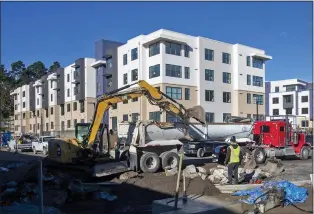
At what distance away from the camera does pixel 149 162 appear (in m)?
19.3

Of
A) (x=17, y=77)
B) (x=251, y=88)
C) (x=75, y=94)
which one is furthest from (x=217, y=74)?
(x=17, y=77)

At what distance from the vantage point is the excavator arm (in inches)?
735

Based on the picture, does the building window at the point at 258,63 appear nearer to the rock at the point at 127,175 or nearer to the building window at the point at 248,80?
the building window at the point at 248,80

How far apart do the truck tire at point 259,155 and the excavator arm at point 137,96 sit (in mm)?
3606

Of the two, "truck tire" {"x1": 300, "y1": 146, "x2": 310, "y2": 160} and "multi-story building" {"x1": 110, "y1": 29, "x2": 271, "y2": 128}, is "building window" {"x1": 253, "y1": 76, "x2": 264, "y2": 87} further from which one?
"truck tire" {"x1": 300, "y1": 146, "x2": 310, "y2": 160}

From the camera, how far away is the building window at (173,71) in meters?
50.6

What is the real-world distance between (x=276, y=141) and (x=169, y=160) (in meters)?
8.61

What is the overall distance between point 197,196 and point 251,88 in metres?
52.5

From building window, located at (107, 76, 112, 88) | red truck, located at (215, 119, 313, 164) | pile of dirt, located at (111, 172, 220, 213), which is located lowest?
pile of dirt, located at (111, 172, 220, 213)

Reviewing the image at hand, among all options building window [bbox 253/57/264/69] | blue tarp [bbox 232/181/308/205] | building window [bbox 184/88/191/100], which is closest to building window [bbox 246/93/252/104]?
building window [bbox 253/57/264/69]

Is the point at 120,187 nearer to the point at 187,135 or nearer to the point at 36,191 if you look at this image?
the point at 36,191

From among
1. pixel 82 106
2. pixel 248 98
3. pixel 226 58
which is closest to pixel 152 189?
pixel 226 58

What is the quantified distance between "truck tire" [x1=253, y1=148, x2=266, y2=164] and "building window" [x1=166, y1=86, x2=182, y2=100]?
1098 inches

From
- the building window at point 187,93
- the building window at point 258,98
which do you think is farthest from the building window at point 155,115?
the building window at point 258,98
